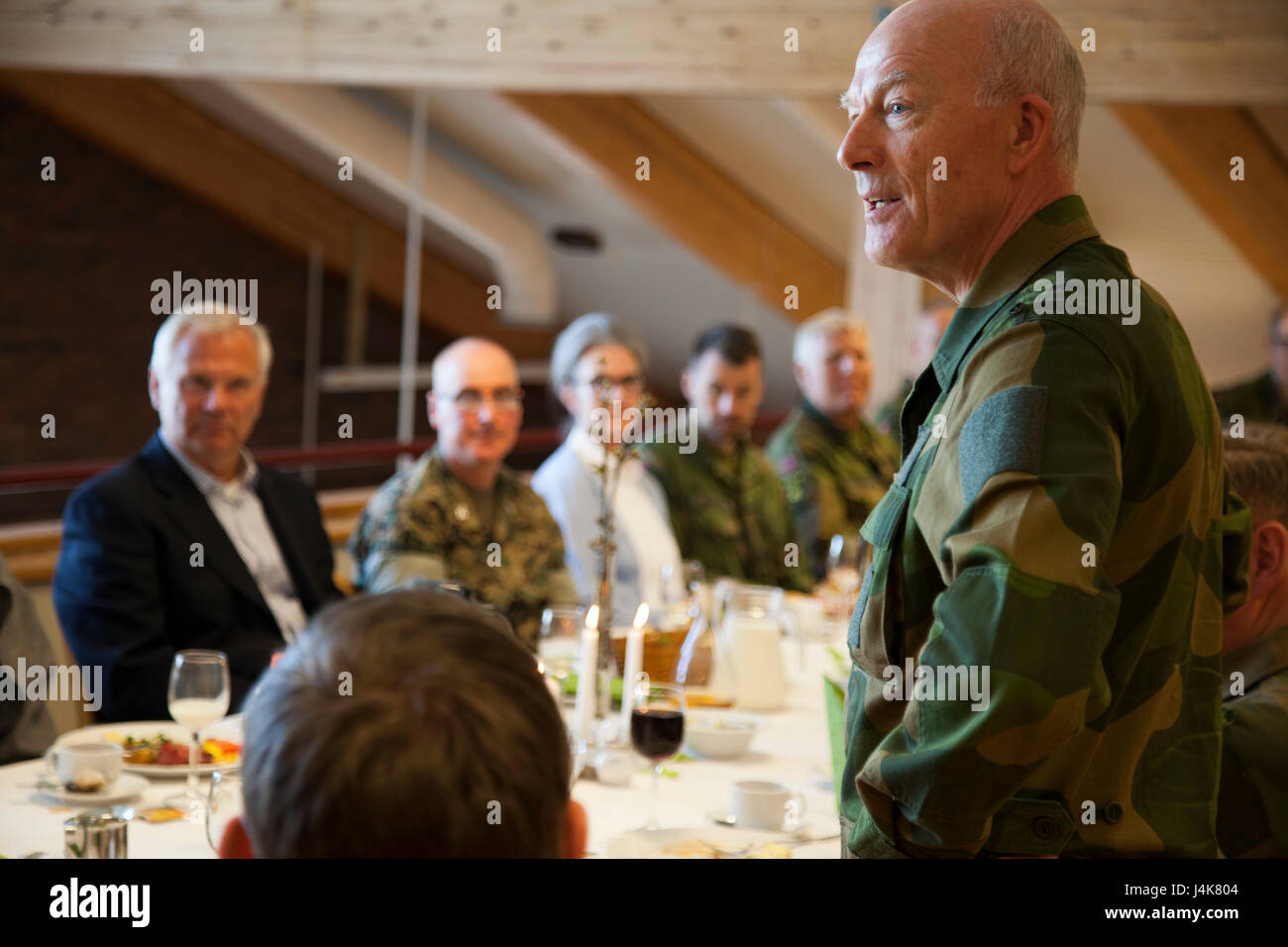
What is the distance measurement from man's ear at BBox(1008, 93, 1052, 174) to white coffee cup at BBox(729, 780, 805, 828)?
897 millimetres

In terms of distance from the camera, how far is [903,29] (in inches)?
47.5

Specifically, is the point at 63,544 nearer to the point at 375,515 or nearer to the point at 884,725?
the point at 375,515

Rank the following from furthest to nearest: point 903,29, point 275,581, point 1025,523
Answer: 1. point 275,581
2. point 903,29
3. point 1025,523

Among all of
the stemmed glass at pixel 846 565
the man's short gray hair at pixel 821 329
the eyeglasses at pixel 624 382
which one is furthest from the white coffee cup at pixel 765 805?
the man's short gray hair at pixel 821 329

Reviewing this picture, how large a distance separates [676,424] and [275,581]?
1589mm

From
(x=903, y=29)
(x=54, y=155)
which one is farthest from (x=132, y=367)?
(x=903, y=29)

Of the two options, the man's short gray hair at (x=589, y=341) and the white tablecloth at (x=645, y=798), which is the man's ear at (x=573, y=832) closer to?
the white tablecloth at (x=645, y=798)

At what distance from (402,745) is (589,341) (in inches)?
119

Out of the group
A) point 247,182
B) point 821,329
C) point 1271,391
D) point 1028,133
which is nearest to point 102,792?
point 1028,133

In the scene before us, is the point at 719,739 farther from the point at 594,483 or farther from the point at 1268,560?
the point at 594,483

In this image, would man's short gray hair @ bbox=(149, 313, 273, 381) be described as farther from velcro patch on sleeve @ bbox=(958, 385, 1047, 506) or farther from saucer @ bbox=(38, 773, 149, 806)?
velcro patch on sleeve @ bbox=(958, 385, 1047, 506)

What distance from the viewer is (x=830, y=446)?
4691 mm

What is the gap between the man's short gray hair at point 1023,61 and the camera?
119 centimetres

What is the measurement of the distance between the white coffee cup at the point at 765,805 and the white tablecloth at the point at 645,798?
36mm
